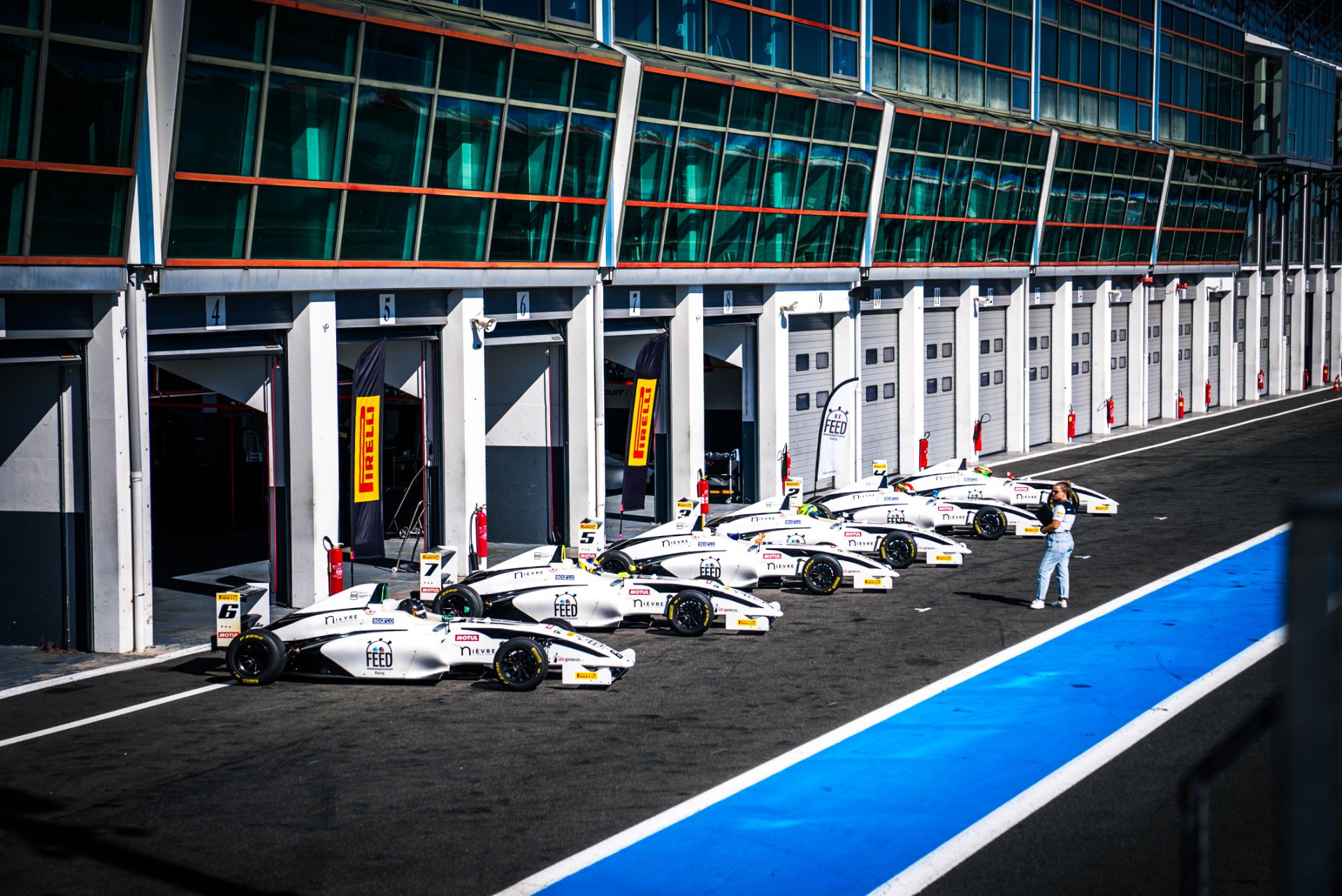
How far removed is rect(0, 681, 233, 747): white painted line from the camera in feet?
53.6

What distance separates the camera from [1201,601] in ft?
74.6

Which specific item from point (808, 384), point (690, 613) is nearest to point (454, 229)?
point (690, 613)

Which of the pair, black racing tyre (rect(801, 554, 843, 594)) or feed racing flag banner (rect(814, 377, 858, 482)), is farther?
feed racing flag banner (rect(814, 377, 858, 482))

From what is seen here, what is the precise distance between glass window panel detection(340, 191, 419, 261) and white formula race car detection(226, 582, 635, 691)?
8.24m

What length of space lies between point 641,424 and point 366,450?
7090mm

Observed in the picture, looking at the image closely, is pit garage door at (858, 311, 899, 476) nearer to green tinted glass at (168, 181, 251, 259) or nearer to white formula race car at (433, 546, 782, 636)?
white formula race car at (433, 546, 782, 636)

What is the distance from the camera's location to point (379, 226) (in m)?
25.3

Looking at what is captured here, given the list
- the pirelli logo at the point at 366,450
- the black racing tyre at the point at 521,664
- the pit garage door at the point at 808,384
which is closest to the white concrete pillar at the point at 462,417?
the pirelli logo at the point at 366,450

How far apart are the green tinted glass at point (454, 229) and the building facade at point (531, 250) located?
82mm

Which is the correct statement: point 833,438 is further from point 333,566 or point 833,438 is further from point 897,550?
point 333,566

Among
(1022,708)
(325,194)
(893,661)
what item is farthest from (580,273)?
(1022,708)

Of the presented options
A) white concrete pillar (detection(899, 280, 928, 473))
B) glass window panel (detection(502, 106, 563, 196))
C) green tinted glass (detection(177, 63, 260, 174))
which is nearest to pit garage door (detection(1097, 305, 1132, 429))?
white concrete pillar (detection(899, 280, 928, 473))

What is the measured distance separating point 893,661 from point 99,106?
13013mm

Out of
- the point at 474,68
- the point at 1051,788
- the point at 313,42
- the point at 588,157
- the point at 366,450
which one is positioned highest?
the point at 474,68
